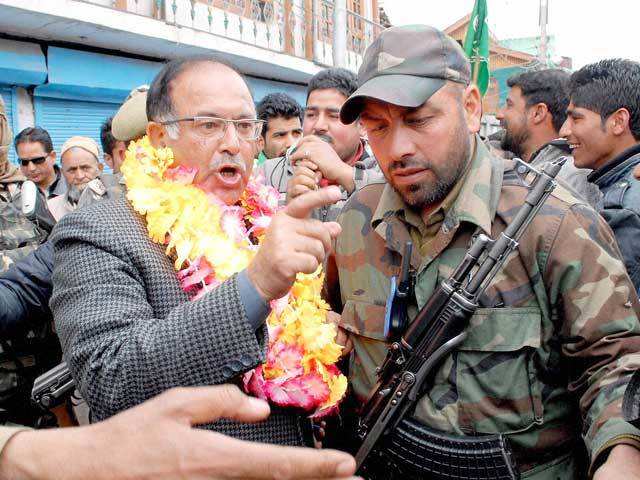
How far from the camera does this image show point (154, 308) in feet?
5.32

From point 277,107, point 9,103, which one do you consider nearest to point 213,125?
point 277,107

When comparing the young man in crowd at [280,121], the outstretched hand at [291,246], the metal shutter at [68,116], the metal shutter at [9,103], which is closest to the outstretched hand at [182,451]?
the outstretched hand at [291,246]

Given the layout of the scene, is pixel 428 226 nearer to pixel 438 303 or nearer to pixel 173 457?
pixel 438 303

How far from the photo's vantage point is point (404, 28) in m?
1.92

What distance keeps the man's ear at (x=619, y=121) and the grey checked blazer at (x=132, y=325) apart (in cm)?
283

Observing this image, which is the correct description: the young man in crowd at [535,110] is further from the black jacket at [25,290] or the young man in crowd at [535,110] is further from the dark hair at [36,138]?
the dark hair at [36,138]

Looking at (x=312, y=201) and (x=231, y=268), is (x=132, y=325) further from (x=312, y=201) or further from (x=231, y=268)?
(x=312, y=201)

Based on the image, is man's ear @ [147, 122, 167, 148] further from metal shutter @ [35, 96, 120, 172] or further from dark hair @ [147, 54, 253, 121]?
metal shutter @ [35, 96, 120, 172]

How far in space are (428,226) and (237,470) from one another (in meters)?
1.30

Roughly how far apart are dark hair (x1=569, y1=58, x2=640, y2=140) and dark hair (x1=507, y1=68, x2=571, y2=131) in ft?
3.48

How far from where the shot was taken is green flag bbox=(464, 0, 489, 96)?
613 centimetres

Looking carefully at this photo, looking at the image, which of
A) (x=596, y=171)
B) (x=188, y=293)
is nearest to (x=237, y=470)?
(x=188, y=293)

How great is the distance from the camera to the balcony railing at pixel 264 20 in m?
9.23

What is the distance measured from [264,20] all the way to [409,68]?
34.6 feet
